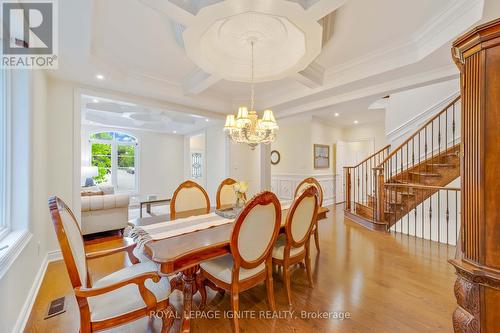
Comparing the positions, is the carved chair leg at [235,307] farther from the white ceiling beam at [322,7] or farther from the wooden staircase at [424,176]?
the wooden staircase at [424,176]

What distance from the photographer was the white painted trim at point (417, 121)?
4.48 meters

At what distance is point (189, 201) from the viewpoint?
2773mm

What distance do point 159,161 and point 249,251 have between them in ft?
23.3

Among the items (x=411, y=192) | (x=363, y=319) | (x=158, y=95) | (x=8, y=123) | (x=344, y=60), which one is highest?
Answer: (x=344, y=60)

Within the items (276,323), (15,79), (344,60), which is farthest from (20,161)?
(344,60)

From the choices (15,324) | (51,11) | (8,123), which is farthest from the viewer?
(8,123)

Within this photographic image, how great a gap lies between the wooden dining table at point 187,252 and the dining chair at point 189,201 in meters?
0.82

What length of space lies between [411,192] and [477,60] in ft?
13.6

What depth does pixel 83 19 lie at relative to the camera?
1.77 metres

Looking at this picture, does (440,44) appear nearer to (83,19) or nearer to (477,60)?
(477,60)

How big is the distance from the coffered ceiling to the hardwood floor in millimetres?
2382

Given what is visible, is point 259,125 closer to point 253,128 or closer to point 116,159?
point 253,128

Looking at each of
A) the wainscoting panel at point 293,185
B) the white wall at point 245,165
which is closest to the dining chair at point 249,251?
the white wall at point 245,165

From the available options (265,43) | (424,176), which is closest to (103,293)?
(265,43)
